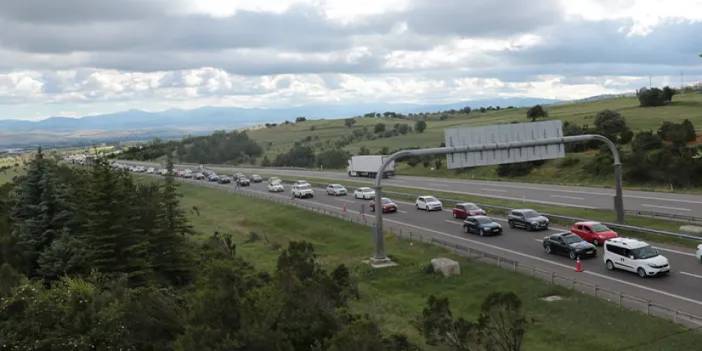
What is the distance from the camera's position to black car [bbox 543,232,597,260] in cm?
2955

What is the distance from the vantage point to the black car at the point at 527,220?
123 ft

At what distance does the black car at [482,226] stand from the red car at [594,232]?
4.96m

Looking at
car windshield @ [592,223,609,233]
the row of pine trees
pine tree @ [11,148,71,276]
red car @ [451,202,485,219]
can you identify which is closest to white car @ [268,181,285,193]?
red car @ [451,202,485,219]

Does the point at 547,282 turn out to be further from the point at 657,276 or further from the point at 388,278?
the point at 388,278

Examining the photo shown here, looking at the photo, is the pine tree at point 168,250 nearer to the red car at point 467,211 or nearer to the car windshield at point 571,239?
the car windshield at point 571,239

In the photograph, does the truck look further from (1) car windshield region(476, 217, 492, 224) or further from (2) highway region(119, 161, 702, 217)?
(1) car windshield region(476, 217, 492, 224)

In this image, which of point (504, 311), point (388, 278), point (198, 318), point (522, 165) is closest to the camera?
point (198, 318)

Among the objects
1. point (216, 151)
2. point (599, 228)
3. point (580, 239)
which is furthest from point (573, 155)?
point (216, 151)

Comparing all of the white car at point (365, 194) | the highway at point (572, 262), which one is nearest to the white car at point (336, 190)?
the white car at point (365, 194)

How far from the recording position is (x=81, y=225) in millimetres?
29562

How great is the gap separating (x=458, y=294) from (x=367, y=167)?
54.8m

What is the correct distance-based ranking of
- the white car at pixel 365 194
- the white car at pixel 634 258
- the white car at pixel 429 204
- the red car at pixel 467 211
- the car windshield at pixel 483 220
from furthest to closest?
the white car at pixel 365 194 < the white car at pixel 429 204 < the red car at pixel 467 211 < the car windshield at pixel 483 220 < the white car at pixel 634 258

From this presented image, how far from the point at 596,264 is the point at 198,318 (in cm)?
2031

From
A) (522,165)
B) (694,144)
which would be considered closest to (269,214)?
(522,165)
